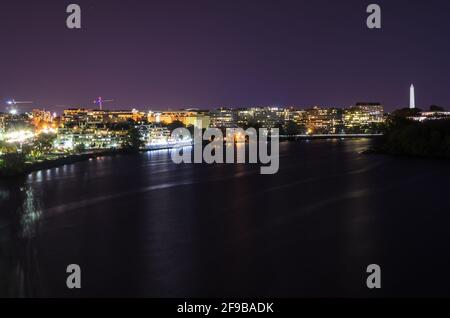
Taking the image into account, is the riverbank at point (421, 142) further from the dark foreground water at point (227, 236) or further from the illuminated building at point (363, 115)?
the illuminated building at point (363, 115)

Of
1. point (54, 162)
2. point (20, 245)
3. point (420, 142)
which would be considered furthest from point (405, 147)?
point (20, 245)

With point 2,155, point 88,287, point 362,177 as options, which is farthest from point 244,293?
point 2,155

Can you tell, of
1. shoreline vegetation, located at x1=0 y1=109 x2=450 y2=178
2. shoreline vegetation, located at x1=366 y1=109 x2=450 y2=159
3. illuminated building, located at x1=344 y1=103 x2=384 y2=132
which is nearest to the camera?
shoreline vegetation, located at x1=0 y1=109 x2=450 y2=178

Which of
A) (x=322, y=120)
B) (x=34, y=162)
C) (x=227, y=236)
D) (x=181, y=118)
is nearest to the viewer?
(x=227, y=236)

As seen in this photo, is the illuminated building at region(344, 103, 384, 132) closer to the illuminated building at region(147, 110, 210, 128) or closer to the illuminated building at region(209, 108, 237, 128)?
the illuminated building at region(209, 108, 237, 128)

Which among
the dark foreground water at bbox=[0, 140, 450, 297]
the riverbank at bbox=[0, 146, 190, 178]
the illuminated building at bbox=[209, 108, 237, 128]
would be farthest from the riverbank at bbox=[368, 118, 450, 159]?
the illuminated building at bbox=[209, 108, 237, 128]

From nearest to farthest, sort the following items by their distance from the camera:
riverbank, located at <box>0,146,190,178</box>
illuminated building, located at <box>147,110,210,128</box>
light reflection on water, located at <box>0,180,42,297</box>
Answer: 1. light reflection on water, located at <box>0,180,42,297</box>
2. riverbank, located at <box>0,146,190,178</box>
3. illuminated building, located at <box>147,110,210,128</box>

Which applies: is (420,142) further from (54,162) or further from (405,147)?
(54,162)

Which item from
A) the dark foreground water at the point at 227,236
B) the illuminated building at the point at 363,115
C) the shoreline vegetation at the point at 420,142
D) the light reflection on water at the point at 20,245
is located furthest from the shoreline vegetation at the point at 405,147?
the illuminated building at the point at 363,115
